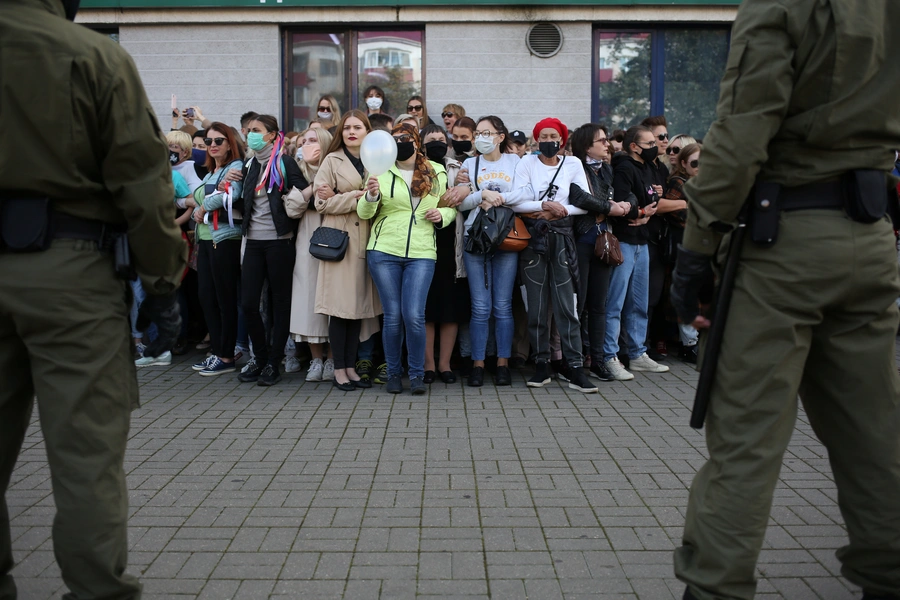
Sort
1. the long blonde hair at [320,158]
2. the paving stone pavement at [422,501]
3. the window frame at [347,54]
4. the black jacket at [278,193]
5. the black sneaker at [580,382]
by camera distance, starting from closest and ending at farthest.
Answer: the paving stone pavement at [422,501] < the black sneaker at [580,382] < the black jacket at [278,193] < the long blonde hair at [320,158] < the window frame at [347,54]

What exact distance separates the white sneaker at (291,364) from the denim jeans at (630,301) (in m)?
2.78

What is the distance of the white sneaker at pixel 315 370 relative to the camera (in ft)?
25.0

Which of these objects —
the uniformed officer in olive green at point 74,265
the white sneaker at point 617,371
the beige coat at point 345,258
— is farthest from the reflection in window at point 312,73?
the uniformed officer in olive green at point 74,265

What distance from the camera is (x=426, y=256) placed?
23.6 ft

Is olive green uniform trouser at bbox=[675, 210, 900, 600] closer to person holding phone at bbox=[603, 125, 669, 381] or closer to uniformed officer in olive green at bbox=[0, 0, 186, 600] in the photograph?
uniformed officer in olive green at bbox=[0, 0, 186, 600]

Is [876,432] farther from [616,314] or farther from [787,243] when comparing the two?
[616,314]

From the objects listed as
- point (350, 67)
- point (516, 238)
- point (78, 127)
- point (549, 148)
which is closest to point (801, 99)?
point (78, 127)

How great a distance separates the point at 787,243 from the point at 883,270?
13.3 inches

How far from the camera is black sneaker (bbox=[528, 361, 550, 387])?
738cm

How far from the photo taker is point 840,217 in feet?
9.68

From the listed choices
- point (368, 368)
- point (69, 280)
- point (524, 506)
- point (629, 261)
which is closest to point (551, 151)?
point (629, 261)

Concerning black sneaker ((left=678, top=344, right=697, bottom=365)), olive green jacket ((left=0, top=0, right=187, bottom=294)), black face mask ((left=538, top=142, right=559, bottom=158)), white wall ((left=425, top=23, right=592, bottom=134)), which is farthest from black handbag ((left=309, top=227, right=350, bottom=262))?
white wall ((left=425, top=23, right=592, bottom=134))

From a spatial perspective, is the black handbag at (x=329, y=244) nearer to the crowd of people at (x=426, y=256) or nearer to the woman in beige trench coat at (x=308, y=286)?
the crowd of people at (x=426, y=256)

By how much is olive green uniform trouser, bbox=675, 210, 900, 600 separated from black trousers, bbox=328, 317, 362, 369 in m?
4.66
